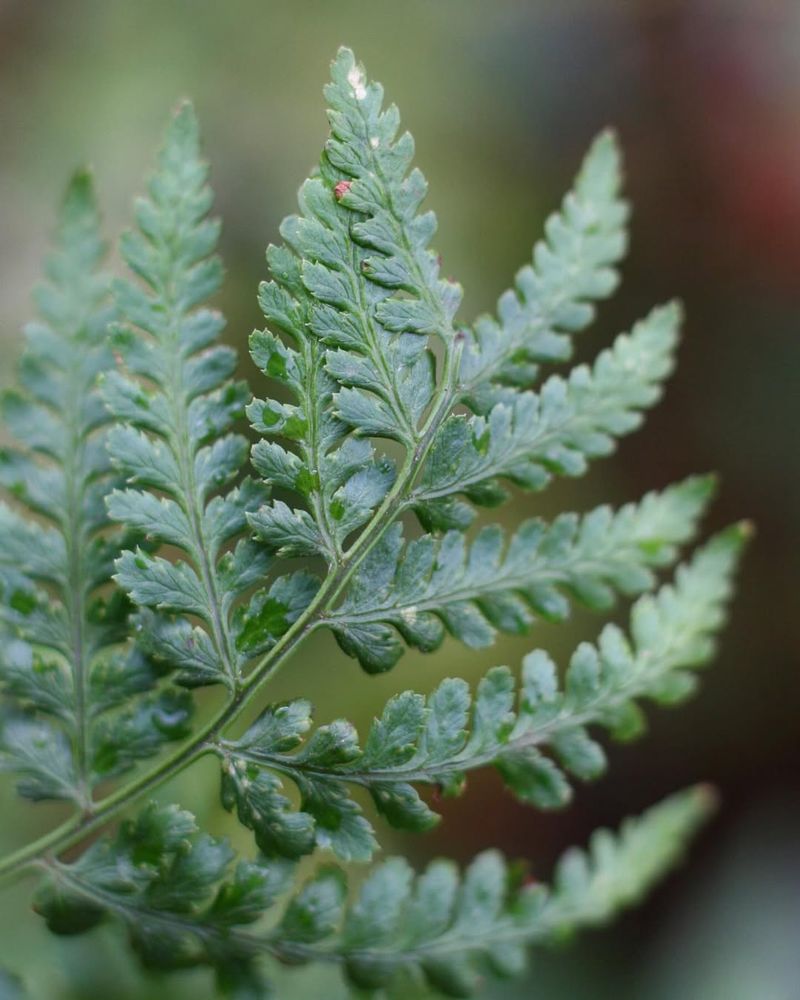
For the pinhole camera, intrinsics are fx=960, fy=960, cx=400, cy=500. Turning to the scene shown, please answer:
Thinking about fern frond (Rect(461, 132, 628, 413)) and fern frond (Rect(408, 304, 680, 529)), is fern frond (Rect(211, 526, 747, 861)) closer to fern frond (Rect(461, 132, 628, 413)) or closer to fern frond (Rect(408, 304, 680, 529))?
fern frond (Rect(408, 304, 680, 529))

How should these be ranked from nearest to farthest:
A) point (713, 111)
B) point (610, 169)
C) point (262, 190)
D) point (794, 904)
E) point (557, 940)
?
point (610, 169) → point (557, 940) → point (794, 904) → point (262, 190) → point (713, 111)

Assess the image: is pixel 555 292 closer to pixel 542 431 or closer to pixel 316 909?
pixel 542 431

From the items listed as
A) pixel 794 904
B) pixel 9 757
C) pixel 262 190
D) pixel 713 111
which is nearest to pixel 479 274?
pixel 262 190

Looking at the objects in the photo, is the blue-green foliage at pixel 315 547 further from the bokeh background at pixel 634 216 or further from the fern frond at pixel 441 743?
the bokeh background at pixel 634 216

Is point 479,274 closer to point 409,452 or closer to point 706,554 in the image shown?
point 706,554

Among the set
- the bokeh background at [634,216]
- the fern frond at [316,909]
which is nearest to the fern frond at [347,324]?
the fern frond at [316,909]

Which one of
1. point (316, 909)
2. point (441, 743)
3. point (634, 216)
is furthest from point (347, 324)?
point (634, 216)

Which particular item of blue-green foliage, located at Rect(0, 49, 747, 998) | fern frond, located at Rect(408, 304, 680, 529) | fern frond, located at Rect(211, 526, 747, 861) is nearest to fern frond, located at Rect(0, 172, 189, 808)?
blue-green foliage, located at Rect(0, 49, 747, 998)

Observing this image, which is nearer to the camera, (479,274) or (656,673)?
(656,673)
